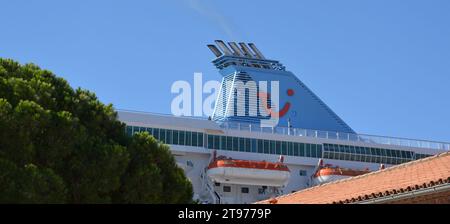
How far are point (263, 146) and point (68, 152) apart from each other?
130ft

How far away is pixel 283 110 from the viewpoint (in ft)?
207

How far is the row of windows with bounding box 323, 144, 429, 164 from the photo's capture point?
59250mm

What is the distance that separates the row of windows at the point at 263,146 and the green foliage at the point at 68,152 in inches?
1382

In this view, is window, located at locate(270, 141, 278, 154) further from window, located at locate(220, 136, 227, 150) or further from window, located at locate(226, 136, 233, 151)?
window, located at locate(220, 136, 227, 150)

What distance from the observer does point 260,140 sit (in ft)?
187

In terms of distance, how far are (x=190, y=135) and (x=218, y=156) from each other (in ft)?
8.25

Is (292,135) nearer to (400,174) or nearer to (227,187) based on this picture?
(227,187)

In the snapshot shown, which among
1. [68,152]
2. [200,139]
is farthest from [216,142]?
[68,152]

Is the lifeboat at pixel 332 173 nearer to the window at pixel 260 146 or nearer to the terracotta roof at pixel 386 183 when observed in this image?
the window at pixel 260 146

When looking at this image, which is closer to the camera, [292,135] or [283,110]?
[292,135]
